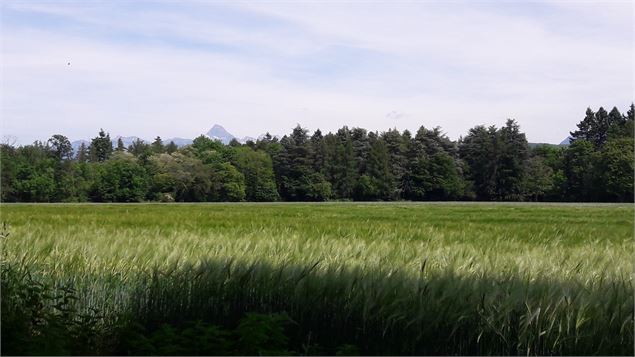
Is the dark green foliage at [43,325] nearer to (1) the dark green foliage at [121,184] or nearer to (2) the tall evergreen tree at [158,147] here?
(1) the dark green foliage at [121,184]

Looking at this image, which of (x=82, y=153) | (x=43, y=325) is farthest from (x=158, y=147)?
(x=43, y=325)

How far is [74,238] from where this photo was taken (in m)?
6.99

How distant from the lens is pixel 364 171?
53.8 meters

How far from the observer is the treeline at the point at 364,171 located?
155 feet

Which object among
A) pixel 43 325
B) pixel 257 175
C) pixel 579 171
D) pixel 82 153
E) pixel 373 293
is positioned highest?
pixel 82 153

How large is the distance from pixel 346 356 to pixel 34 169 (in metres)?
41.8

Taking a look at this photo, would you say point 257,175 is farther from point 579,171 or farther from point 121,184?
point 579,171

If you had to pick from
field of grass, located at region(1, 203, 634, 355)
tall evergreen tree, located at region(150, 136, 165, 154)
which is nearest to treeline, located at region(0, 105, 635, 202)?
tall evergreen tree, located at region(150, 136, 165, 154)

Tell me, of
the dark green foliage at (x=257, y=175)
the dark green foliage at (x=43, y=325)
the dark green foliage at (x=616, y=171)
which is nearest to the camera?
the dark green foliage at (x=43, y=325)

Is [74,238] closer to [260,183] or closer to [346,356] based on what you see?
[346,356]

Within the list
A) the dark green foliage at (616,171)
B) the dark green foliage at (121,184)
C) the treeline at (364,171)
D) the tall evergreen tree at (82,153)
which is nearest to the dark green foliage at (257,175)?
the treeline at (364,171)

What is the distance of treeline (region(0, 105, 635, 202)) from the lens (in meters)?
47.2

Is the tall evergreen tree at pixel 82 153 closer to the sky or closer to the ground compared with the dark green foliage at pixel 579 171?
closer to the sky

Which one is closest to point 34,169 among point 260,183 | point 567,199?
point 260,183
